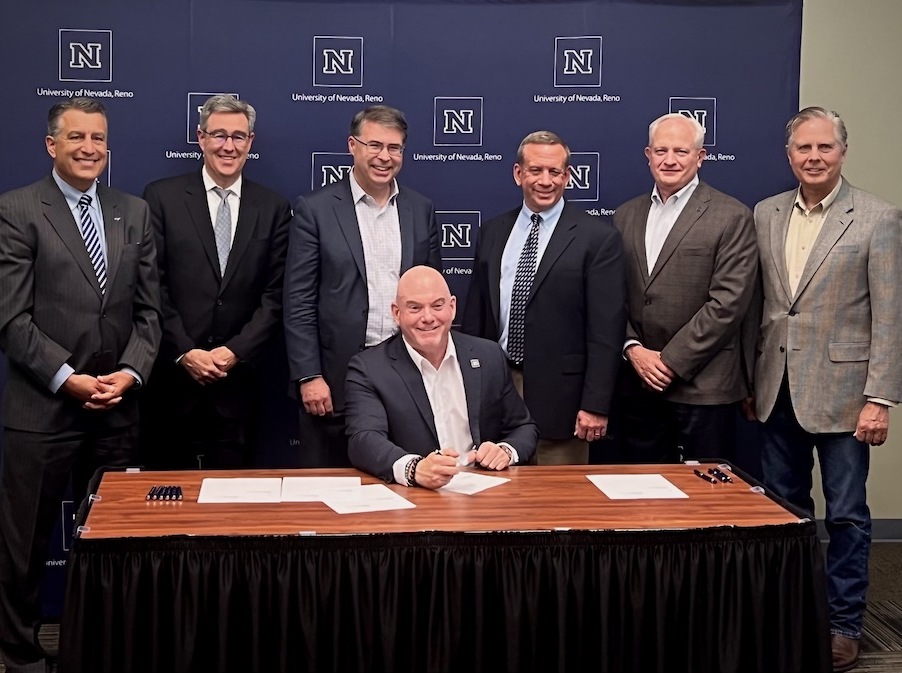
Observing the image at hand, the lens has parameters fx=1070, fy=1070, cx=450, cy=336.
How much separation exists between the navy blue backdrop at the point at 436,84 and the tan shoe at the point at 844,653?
1996 millimetres

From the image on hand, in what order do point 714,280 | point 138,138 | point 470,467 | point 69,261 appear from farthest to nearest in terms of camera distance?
point 138,138, point 714,280, point 69,261, point 470,467

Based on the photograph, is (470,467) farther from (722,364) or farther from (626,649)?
(722,364)

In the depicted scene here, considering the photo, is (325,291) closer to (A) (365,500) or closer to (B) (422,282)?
(B) (422,282)

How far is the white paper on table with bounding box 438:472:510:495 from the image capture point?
124 inches

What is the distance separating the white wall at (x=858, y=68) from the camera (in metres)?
5.07

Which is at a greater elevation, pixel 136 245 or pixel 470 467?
pixel 136 245

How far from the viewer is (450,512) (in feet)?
9.59

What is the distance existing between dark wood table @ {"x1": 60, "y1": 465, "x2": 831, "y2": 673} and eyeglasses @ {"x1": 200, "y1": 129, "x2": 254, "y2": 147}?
170 cm

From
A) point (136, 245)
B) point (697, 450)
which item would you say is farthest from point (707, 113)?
point (136, 245)

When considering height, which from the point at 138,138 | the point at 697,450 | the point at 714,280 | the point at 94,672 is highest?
the point at 138,138

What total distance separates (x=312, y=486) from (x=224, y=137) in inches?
64.0

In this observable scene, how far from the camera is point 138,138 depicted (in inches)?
181

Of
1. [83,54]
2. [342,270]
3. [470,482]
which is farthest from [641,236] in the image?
[83,54]

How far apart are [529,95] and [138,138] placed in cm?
172
